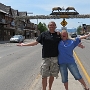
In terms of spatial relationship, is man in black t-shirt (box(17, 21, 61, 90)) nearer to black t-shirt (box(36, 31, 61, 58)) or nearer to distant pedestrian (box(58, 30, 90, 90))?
black t-shirt (box(36, 31, 61, 58))

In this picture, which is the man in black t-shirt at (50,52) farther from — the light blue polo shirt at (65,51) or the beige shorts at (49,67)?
the light blue polo shirt at (65,51)

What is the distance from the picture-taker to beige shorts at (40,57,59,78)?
6.55 meters

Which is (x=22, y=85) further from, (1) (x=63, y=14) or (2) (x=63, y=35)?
(1) (x=63, y=14)

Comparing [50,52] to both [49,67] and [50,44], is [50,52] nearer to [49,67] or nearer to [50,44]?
[50,44]

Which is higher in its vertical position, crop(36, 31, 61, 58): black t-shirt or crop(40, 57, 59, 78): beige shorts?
crop(36, 31, 61, 58): black t-shirt

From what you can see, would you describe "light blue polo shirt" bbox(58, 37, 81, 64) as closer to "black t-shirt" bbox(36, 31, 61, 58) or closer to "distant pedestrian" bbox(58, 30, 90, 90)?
"distant pedestrian" bbox(58, 30, 90, 90)

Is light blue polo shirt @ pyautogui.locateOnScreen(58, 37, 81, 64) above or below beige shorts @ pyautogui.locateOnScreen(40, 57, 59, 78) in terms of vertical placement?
above

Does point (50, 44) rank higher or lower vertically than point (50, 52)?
higher

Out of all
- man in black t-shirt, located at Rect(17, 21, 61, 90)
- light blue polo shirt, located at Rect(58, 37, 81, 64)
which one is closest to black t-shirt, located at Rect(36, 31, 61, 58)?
man in black t-shirt, located at Rect(17, 21, 61, 90)

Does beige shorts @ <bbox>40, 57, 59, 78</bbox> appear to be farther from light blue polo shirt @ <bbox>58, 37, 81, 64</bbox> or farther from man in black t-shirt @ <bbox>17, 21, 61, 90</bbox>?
light blue polo shirt @ <bbox>58, 37, 81, 64</bbox>

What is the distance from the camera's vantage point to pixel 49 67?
6609mm

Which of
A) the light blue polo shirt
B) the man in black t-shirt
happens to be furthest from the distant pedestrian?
the man in black t-shirt

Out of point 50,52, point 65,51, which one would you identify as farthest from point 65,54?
point 50,52

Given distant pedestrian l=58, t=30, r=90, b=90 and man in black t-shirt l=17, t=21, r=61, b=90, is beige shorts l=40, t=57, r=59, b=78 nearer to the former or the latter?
man in black t-shirt l=17, t=21, r=61, b=90
